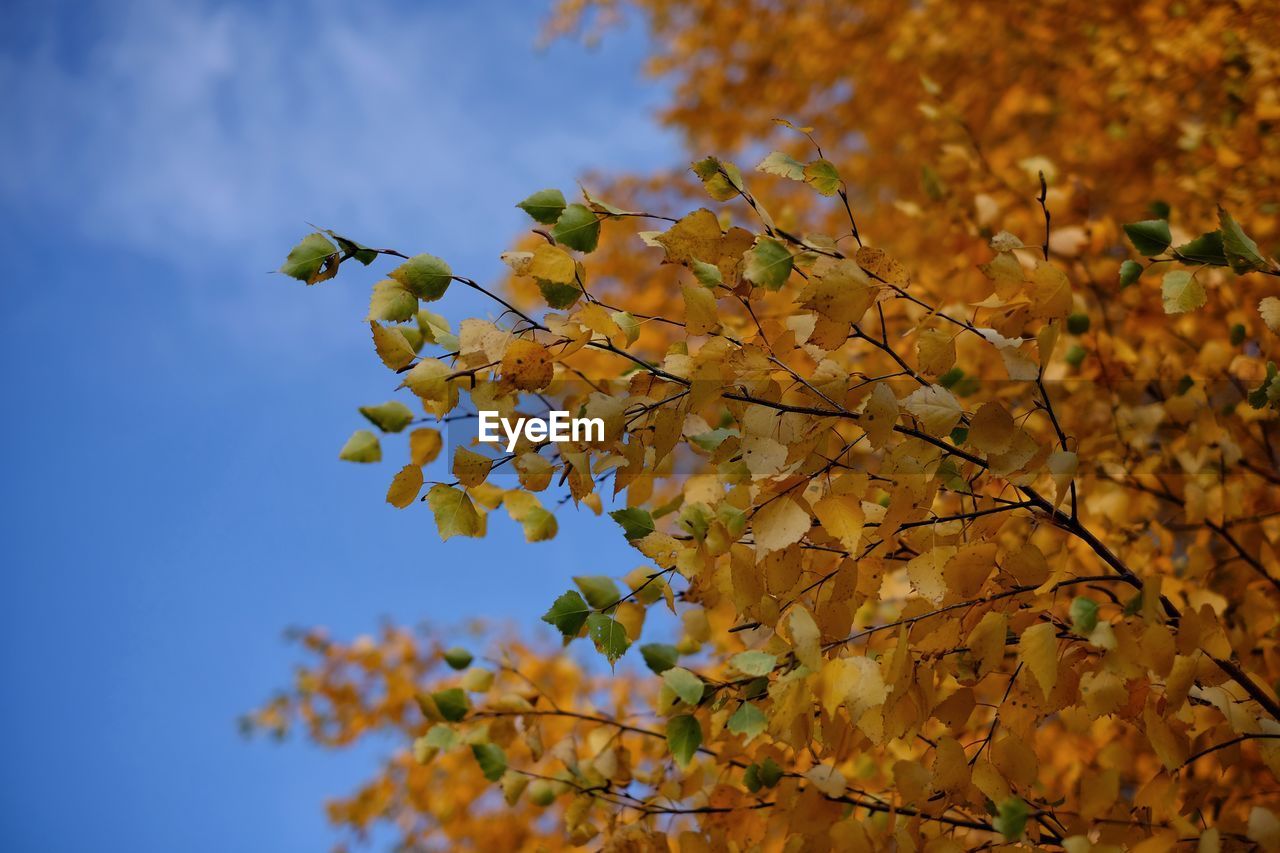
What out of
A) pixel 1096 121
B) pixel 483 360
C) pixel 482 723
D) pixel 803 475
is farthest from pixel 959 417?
pixel 1096 121

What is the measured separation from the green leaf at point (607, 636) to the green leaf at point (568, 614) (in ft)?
0.06

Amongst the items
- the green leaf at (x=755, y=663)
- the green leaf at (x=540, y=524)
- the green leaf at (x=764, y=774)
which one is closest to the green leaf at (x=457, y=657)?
the green leaf at (x=540, y=524)

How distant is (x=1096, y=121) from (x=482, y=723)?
145 inches

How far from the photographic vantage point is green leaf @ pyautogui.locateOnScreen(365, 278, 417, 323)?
959 millimetres

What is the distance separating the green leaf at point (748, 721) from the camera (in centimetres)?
99

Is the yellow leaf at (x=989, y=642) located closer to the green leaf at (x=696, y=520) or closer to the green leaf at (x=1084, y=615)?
the green leaf at (x=1084, y=615)

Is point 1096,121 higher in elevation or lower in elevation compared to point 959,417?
higher

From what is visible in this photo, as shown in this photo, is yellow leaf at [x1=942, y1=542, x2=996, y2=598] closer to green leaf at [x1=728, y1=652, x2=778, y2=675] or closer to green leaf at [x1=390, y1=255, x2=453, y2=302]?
green leaf at [x1=728, y1=652, x2=778, y2=675]

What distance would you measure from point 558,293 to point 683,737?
55 centimetres

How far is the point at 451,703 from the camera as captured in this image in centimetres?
144

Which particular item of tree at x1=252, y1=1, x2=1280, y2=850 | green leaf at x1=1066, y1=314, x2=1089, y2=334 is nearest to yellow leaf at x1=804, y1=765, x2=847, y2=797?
tree at x1=252, y1=1, x2=1280, y2=850

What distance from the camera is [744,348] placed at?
37.4 inches

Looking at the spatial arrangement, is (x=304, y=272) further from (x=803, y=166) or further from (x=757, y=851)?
(x=757, y=851)

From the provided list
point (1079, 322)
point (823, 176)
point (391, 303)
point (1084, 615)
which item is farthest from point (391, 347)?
point (1079, 322)
